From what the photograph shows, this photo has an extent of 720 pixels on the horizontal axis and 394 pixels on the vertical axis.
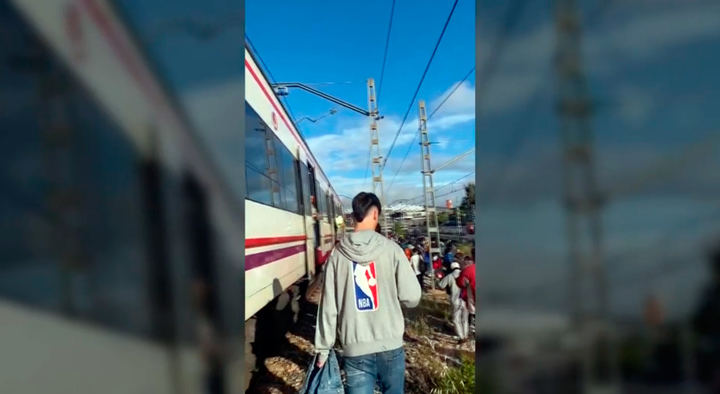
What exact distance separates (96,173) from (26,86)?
7 cm

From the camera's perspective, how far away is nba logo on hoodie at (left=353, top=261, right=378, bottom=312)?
2045 millimetres

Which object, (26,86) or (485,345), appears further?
(485,345)

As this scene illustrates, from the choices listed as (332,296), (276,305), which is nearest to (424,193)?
(276,305)

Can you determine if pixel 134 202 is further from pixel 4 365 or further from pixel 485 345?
pixel 485 345

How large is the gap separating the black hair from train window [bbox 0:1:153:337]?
6.03ft

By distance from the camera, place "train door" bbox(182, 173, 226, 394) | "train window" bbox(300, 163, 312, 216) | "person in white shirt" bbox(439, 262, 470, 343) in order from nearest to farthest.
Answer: "train door" bbox(182, 173, 226, 394) < "person in white shirt" bbox(439, 262, 470, 343) < "train window" bbox(300, 163, 312, 216)

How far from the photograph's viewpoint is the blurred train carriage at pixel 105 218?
295mm

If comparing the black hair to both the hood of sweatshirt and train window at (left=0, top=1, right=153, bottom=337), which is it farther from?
train window at (left=0, top=1, right=153, bottom=337)

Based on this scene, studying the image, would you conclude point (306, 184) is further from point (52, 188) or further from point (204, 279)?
point (52, 188)

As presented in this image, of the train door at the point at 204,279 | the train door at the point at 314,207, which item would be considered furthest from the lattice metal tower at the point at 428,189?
the train door at the point at 204,279

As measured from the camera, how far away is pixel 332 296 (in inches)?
82.4

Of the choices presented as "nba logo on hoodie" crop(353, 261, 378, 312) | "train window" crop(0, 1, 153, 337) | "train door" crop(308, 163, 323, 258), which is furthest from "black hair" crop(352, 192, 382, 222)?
"train door" crop(308, 163, 323, 258)

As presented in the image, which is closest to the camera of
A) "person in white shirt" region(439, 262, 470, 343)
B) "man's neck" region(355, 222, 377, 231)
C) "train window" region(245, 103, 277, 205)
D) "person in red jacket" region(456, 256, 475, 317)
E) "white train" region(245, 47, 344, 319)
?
"man's neck" region(355, 222, 377, 231)

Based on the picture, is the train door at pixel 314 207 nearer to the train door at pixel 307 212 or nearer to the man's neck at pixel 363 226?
the train door at pixel 307 212
